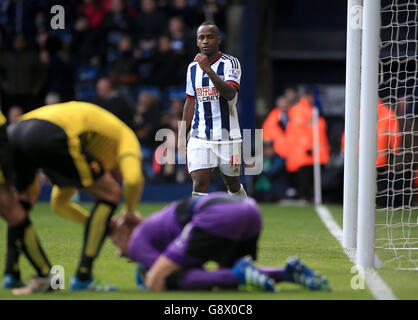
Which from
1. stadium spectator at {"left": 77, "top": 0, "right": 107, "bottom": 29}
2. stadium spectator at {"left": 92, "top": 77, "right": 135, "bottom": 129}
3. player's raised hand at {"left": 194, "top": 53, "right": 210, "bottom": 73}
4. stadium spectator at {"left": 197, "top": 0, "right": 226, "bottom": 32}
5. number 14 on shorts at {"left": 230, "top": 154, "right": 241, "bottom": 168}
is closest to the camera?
player's raised hand at {"left": 194, "top": 53, "right": 210, "bottom": 73}

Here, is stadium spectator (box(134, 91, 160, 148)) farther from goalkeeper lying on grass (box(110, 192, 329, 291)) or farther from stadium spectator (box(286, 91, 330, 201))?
goalkeeper lying on grass (box(110, 192, 329, 291))

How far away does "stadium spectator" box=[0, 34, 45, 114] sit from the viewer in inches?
607

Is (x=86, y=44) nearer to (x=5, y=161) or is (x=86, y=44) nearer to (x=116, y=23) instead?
(x=116, y=23)

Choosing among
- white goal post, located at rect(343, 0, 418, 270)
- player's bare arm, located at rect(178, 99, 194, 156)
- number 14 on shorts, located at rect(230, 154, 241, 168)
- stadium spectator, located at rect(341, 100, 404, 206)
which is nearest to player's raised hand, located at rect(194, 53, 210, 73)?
player's bare arm, located at rect(178, 99, 194, 156)

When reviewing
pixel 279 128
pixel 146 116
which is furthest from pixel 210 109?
pixel 279 128

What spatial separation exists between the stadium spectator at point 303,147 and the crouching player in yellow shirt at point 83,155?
9.80 metres

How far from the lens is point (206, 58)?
7637 mm

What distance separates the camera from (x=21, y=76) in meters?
15.5

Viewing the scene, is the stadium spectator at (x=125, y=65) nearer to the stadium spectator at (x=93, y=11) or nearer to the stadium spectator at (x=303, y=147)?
the stadium spectator at (x=93, y=11)

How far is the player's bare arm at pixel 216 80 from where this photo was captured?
761 cm

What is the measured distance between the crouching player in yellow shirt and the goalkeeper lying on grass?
0.59 ft

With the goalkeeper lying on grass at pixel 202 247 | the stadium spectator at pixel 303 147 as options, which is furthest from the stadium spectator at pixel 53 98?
the goalkeeper lying on grass at pixel 202 247
